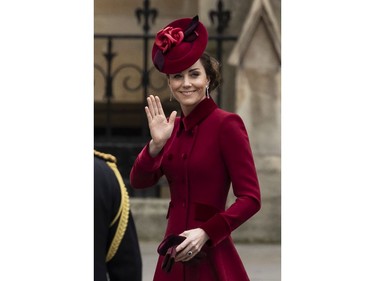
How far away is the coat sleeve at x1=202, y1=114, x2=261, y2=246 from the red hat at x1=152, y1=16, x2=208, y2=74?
0.35 m

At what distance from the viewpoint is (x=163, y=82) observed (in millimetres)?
12039

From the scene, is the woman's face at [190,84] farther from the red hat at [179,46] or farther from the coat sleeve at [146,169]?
the coat sleeve at [146,169]

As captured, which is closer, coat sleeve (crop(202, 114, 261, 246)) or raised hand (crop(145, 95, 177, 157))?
coat sleeve (crop(202, 114, 261, 246))

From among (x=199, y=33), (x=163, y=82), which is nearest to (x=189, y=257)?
(x=199, y=33)

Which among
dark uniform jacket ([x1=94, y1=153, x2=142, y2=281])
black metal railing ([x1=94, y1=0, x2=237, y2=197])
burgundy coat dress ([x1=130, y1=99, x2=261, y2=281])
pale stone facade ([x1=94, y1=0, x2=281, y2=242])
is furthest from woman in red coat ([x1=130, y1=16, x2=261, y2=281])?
black metal railing ([x1=94, y1=0, x2=237, y2=197])

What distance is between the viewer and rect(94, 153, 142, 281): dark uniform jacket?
3.96 metres

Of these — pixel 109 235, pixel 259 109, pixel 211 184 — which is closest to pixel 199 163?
pixel 211 184

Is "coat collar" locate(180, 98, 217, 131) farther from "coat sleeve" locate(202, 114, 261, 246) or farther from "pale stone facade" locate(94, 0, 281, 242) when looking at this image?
"pale stone facade" locate(94, 0, 281, 242)

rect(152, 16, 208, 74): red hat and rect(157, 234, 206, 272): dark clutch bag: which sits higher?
rect(152, 16, 208, 74): red hat

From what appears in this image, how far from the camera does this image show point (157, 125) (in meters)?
4.86

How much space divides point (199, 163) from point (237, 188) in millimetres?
209

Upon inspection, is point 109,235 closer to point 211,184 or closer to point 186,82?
point 211,184

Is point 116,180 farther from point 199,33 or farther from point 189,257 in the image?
point 199,33

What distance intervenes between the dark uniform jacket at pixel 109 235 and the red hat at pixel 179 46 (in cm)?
88
